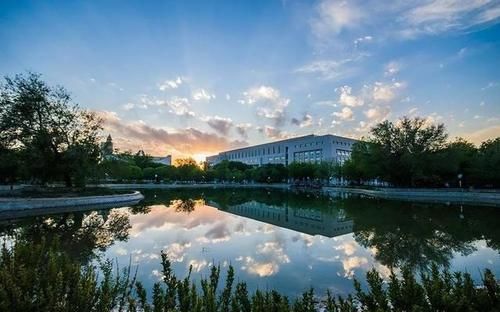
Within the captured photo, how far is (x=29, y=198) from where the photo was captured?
20859 millimetres

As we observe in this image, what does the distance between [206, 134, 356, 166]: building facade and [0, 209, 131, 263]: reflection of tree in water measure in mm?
84330

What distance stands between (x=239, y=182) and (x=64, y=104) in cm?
6954

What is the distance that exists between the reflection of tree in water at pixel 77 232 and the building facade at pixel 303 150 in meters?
84.3

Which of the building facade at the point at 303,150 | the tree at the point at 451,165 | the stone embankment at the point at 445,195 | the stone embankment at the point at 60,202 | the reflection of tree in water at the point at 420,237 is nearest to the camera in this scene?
the reflection of tree in water at the point at 420,237

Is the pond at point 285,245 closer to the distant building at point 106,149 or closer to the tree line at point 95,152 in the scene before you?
the tree line at point 95,152

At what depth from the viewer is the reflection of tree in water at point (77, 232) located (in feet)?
34.0

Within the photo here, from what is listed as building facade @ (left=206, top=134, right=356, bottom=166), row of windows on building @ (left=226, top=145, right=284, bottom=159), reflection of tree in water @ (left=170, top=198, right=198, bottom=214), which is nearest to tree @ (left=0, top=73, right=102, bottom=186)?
reflection of tree in water @ (left=170, top=198, right=198, bottom=214)

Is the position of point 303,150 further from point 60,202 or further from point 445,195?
point 60,202

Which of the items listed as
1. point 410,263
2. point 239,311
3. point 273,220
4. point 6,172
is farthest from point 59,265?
point 6,172

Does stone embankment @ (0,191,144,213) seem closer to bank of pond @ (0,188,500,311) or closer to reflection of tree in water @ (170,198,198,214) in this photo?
bank of pond @ (0,188,500,311)

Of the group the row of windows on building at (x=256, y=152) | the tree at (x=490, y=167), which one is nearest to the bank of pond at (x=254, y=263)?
the tree at (x=490, y=167)

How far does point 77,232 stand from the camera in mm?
13344

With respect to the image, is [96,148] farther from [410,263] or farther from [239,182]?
[239,182]

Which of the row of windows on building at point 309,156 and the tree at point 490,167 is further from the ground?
the row of windows on building at point 309,156
